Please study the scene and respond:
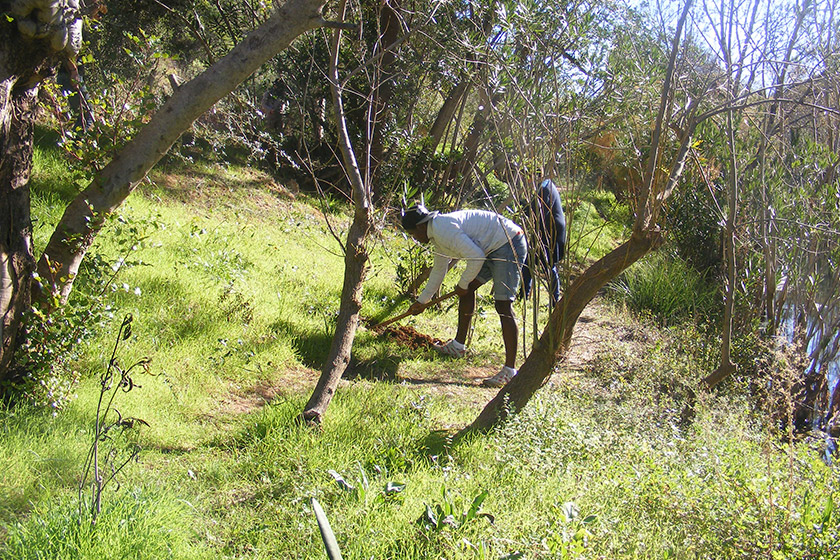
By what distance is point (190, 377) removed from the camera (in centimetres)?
483

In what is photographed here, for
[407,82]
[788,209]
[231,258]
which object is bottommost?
[231,258]

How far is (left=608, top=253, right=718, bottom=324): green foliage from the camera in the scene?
9508mm

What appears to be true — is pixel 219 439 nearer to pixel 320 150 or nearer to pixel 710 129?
pixel 710 129

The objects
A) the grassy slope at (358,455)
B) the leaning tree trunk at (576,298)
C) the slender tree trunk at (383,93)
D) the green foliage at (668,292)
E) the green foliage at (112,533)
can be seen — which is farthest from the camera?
the green foliage at (668,292)

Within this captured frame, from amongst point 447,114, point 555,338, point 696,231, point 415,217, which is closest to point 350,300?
point 555,338

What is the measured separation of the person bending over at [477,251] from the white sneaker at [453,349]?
0.55 m

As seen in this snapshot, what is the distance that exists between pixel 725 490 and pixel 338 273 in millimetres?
5689

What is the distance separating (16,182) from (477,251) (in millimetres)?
3683

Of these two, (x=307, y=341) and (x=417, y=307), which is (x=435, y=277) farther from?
(x=307, y=341)

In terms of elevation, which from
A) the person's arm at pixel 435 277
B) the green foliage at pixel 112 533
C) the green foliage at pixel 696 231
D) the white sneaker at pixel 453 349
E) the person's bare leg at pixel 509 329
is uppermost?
the green foliage at pixel 696 231

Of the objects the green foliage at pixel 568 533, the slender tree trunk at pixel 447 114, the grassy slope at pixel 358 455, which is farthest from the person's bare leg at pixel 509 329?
the slender tree trunk at pixel 447 114

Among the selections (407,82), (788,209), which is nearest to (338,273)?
(407,82)

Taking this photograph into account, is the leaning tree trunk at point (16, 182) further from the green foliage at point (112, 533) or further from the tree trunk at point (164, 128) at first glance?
the green foliage at point (112, 533)

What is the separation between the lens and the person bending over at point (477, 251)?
6.20 m
